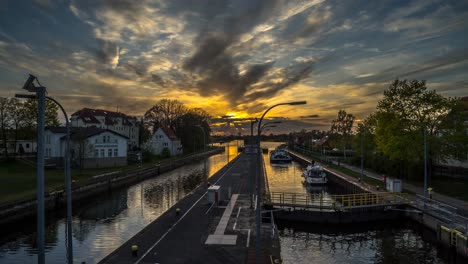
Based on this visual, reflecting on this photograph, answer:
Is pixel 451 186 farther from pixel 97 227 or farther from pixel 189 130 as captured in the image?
pixel 189 130

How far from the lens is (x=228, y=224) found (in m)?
28.4

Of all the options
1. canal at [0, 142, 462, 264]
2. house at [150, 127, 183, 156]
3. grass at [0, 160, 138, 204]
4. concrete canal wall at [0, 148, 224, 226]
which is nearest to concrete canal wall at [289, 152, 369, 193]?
canal at [0, 142, 462, 264]

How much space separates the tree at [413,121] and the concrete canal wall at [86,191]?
4350 centimetres

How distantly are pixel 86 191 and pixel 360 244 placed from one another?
3792 centimetres

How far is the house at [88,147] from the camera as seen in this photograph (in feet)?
221

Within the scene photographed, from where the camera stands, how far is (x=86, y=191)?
49000 mm

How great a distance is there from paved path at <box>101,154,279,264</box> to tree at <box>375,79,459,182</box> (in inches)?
957

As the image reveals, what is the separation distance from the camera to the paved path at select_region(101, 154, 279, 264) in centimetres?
2059

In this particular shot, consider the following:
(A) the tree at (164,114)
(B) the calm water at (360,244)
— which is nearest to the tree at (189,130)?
(A) the tree at (164,114)

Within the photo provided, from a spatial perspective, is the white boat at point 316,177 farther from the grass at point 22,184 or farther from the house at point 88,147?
the house at point 88,147

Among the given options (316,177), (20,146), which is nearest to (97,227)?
(316,177)

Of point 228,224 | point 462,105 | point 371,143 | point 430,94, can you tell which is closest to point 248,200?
point 228,224

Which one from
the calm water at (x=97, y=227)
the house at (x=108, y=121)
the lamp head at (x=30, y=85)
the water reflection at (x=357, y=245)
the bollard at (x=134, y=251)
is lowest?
the water reflection at (x=357, y=245)

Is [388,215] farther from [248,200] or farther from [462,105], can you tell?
[462,105]
